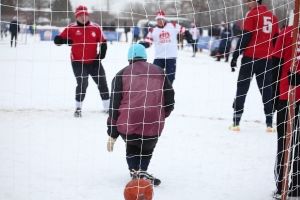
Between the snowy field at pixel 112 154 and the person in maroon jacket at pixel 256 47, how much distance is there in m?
0.65

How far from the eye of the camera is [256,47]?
5.85m

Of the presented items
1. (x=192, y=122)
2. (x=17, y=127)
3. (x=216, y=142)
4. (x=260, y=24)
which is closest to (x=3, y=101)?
(x=17, y=127)

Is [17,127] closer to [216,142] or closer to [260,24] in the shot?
[216,142]

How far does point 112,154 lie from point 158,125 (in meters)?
1.34

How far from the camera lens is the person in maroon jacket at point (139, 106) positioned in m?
3.81

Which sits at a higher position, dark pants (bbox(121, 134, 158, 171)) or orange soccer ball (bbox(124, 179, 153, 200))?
dark pants (bbox(121, 134, 158, 171))

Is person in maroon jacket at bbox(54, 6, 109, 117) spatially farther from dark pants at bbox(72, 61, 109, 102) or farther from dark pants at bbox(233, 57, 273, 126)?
dark pants at bbox(233, 57, 273, 126)

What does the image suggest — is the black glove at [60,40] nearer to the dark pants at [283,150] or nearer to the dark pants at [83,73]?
the dark pants at [83,73]

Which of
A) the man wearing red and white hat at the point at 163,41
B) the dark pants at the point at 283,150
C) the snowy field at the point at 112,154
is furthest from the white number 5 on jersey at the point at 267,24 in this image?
the man wearing red and white hat at the point at 163,41

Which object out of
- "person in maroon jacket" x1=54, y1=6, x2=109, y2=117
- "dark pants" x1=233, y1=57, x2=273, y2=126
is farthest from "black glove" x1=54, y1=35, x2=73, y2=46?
"dark pants" x1=233, y1=57, x2=273, y2=126

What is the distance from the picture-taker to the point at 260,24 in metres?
5.79

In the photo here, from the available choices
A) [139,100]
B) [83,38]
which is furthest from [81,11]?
[139,100]

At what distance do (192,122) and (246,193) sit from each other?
2.74m

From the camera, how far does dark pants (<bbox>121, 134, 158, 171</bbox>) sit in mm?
3867
